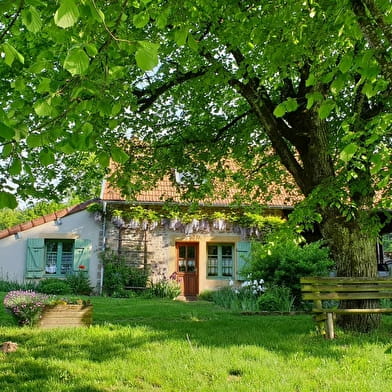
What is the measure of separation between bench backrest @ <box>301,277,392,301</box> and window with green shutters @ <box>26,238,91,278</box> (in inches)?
365

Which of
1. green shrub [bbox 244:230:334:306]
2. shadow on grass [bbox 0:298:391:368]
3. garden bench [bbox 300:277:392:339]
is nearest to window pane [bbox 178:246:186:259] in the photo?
green shrub [bbox 244:230:334:306]

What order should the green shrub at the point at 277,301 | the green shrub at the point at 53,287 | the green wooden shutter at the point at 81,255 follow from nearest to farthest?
the green shrub at the point at 277,301 → the green shrub at the point at 53,287 → the green wooden shutter at the point at 81,255

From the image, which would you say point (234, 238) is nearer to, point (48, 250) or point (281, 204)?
point (281, 204)

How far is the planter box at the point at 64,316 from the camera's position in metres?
6.39

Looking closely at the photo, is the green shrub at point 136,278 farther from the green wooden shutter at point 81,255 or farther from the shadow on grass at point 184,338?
the shadow on grass at point 184,338

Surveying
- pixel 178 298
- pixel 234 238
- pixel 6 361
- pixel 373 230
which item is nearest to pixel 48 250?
pixel 178 298

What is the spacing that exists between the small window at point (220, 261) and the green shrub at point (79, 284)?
12.7ft

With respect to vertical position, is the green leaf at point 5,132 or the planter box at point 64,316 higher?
the green leaf at point 5,132

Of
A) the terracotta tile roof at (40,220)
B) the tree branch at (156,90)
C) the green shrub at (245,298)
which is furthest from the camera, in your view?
the terracotta tile roof at (40,220)

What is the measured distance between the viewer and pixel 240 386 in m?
4.09

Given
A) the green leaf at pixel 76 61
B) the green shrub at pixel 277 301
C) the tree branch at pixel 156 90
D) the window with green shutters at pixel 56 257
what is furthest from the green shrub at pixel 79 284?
the green leaf at pixel 76 61

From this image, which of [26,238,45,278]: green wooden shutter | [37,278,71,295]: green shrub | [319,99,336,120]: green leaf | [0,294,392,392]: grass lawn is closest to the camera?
[319,99,336,120]: green leaf

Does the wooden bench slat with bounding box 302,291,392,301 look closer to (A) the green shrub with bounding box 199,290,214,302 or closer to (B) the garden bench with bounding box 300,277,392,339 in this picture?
→ (B) the garden bench with bounding box 300,277,392,339

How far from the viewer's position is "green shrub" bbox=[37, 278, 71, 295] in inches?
511
